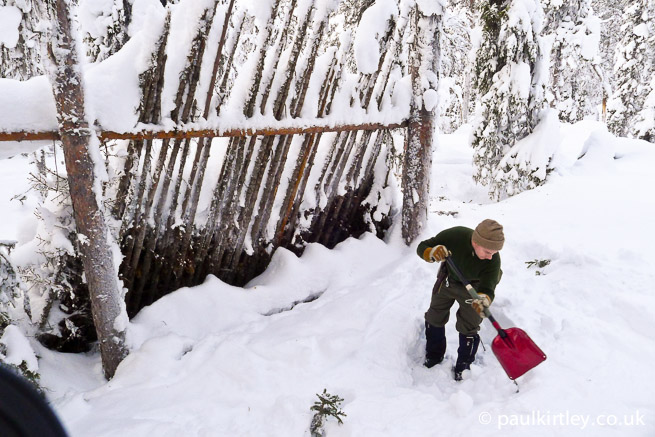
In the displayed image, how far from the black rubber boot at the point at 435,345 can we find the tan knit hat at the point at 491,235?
0.96 metres

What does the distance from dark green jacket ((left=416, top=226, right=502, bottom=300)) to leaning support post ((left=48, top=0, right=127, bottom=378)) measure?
241cm

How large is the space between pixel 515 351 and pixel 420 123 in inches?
113

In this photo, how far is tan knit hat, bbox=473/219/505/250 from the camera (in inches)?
115

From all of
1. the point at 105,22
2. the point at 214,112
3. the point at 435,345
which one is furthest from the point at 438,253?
the point at 105,22

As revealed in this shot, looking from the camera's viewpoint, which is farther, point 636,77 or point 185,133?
point 636,77

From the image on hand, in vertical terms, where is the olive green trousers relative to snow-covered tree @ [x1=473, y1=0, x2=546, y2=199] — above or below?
below

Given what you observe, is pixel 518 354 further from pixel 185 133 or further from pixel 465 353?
pixel 185 133

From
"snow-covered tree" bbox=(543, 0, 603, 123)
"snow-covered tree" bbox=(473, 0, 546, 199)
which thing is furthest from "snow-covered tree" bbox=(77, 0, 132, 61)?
"snow-covered tree" bbox=(543, 0, 603, 123)

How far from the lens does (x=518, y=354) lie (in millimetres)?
2955

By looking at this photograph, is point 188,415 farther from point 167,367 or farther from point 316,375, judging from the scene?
point 316,375

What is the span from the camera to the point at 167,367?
2.82 m

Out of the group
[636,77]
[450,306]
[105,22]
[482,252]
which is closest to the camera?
[482,252]

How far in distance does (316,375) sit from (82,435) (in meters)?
1.54

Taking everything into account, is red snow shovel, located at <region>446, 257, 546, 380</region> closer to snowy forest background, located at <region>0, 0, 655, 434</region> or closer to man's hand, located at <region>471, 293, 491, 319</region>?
man's hand, located at <region>471, 293, 491, 319</region>
